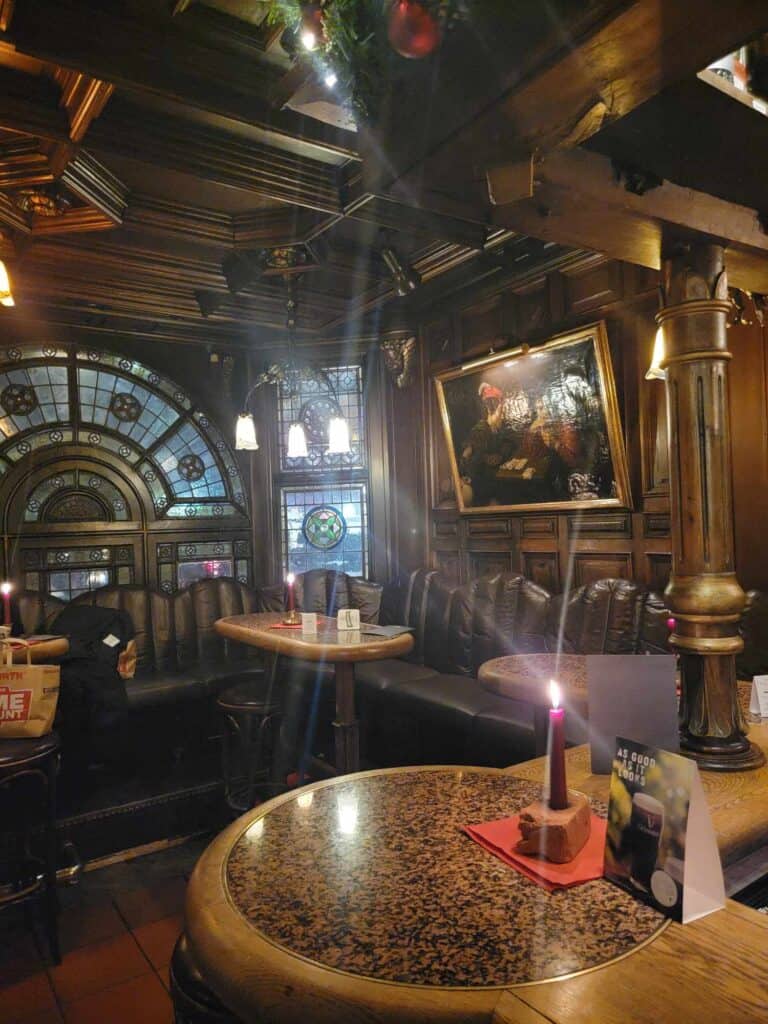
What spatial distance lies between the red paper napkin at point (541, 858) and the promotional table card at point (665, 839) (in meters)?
0.04

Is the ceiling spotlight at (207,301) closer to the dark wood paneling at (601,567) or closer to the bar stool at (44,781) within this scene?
the dark wood paneling at (601,567)

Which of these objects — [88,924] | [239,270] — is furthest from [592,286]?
[88,924]

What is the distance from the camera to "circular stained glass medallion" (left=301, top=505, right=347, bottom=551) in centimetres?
668

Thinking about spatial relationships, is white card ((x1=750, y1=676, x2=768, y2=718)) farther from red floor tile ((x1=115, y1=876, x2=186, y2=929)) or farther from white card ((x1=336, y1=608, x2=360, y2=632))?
red floor tile ((x1=115, y1=876, x2=186, y2=929))

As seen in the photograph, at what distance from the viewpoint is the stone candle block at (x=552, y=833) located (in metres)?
1.18

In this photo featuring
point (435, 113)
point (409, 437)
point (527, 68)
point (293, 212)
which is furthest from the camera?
point (409, 437)

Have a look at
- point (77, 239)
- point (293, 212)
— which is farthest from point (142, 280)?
point (293, 212)

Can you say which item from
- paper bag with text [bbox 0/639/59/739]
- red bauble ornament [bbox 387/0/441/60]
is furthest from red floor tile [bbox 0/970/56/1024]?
red bauble ornament [bbox 387/0/441/60]

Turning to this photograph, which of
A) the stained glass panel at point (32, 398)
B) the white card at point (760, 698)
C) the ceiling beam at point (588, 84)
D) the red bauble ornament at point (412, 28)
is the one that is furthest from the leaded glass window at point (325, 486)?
the red bauble ornament at point (412, 28)

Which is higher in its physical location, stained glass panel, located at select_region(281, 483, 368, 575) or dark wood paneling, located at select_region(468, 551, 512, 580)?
stained glass panel, located at select_region(281, 483, 368, 575)

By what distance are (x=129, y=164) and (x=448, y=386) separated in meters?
2.75

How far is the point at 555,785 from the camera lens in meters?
1.21

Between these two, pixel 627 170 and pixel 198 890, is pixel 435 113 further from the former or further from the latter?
pixel 198 890

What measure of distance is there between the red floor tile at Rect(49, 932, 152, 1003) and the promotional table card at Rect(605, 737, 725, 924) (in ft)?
7.99
